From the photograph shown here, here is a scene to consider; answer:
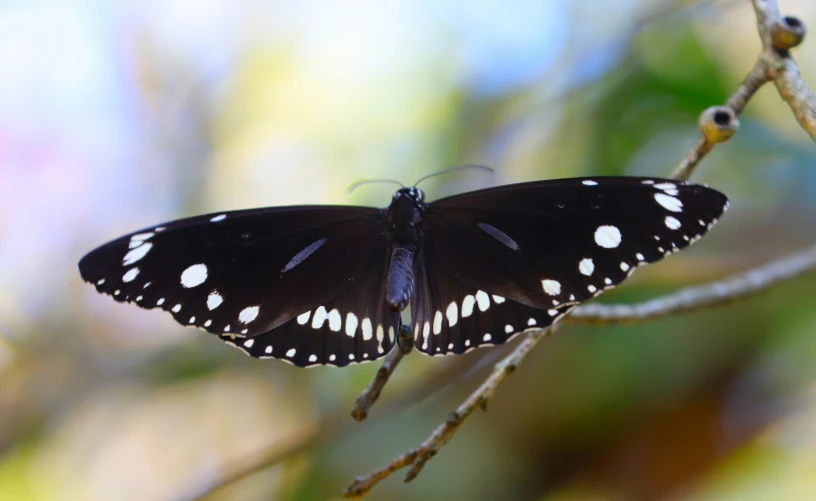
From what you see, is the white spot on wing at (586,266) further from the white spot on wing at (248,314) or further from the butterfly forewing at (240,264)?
the white spot on wing at (248,314)

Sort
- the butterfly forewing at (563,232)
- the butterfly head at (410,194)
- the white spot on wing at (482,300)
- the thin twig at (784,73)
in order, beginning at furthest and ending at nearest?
the butterfly head at (410,194)
the white spot on wing at (482,300)
the butterfly forewing at (563,232)
the thin twig at (784,73)

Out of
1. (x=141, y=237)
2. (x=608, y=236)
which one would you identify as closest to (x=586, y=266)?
(x=608, y=236)

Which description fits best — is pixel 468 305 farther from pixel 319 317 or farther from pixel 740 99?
pixel 740 99

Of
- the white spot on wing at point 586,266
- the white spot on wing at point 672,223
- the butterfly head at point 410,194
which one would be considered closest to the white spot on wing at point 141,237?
the butterfly head at point 410,194

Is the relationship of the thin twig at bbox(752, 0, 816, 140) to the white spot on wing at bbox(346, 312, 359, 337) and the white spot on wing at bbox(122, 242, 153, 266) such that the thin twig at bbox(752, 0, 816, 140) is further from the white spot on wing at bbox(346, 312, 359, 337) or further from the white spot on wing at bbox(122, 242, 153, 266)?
the white spot on wing at bbox(122, 242, 153, 266)

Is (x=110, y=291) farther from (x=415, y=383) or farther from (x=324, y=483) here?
(x=324, y=483)

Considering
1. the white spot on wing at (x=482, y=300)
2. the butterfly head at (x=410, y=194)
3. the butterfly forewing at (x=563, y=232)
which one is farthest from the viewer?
the butterfly head at (x=410, y=194)

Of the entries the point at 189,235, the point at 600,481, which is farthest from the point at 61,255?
the point at 600,481
